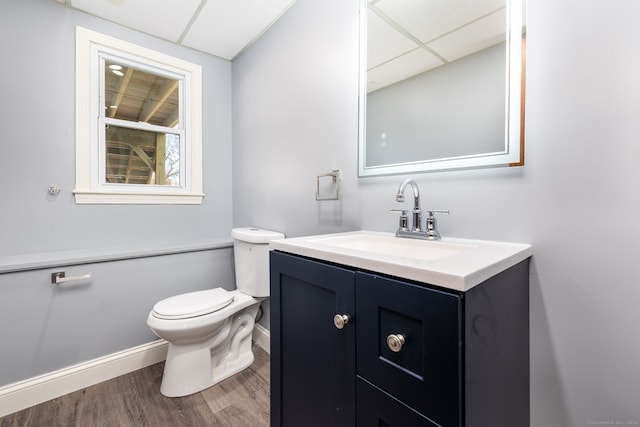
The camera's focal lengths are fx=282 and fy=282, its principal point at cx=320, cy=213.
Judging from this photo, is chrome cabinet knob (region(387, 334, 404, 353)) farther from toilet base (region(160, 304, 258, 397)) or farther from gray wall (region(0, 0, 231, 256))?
gray wall (region(0, 0, 231, 256))

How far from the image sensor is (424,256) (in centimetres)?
99

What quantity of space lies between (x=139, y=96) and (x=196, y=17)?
28.4 inches

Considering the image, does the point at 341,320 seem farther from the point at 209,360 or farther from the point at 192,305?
the point at 209,360

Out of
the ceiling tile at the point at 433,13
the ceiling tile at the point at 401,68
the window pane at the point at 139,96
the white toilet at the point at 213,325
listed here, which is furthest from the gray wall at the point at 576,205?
the window pane at the point at 139,96

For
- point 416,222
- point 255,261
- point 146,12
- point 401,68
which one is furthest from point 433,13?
point 146,12

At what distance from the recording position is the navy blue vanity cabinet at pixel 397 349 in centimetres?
56

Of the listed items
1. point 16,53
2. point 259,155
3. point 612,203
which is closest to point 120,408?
point 259,155

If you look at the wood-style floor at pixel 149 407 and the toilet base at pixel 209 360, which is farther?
the toilet base at pixel 209 360

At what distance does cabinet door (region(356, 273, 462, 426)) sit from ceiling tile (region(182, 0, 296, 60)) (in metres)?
1.81

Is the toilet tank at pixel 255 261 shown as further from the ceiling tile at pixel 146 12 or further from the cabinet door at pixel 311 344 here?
the ceiling tile at pixel 146 12

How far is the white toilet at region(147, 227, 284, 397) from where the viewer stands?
4.77ft

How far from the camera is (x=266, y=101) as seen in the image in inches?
78.1

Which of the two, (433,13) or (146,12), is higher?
(146,12)

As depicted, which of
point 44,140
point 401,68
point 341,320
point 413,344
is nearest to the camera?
point 413,344
